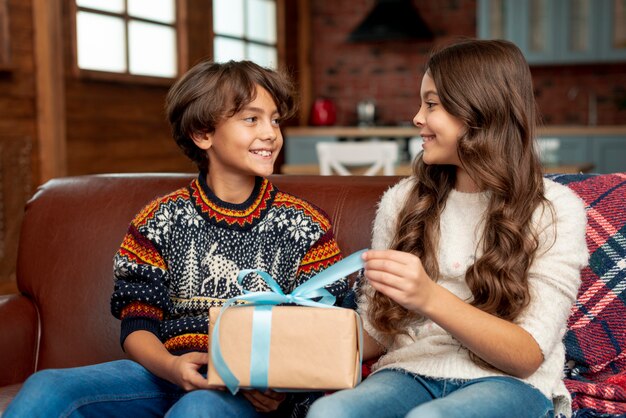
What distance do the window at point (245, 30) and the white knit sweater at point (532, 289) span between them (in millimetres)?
4172

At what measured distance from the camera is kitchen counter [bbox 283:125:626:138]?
5520 mm

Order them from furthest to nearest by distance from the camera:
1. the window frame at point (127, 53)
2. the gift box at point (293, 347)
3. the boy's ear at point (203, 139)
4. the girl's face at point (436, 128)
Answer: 1. the window frame at point (127, 53)
2. the boy's ear at point (203, 139)
3. the girl's face at point (436, 128)
4. the gift box at point (293, 347)

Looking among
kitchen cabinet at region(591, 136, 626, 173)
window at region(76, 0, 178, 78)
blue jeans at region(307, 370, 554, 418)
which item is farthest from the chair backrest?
blue jeans at region(307, 370, 554, 418)

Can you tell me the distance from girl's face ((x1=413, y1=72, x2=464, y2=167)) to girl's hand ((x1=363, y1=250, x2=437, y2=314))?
31 centimetres

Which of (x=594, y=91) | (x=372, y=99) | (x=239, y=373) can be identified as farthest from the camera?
(x=372, y=99)

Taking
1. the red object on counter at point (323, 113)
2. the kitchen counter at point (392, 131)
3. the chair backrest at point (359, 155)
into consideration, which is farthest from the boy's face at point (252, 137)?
the red object on counter at point (323, 113)

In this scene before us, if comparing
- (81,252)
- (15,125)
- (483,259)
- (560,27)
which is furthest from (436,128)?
(560,27)

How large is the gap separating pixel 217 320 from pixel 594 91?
5594 millimetres

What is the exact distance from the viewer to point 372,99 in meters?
6.77

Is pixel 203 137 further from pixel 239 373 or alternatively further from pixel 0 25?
pixel 0 25

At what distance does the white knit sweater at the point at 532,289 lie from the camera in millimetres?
1353

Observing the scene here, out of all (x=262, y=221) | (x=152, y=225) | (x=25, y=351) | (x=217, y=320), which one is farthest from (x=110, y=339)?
(x=217, y=320)

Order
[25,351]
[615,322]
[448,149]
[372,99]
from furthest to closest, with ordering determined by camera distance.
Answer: [372,99], [25,351], [615,322], [448,149]

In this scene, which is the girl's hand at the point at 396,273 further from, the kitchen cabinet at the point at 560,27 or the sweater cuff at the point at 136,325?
the kitchen cabinet at the point at 560,27
